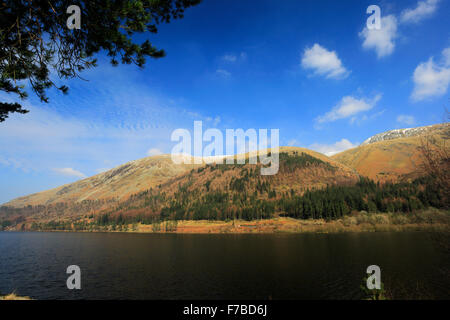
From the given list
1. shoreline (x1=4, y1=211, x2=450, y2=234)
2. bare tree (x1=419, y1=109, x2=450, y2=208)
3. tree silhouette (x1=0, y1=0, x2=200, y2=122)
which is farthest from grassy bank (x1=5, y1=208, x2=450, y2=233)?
tree silhouette (x1=0, y1=0, x2=200, y2=122)

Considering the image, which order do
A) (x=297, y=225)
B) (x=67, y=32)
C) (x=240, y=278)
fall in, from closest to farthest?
(x=67, y=32) < (x=240, y=278) < (x=297, y=225)

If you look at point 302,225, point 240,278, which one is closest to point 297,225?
point 302,225

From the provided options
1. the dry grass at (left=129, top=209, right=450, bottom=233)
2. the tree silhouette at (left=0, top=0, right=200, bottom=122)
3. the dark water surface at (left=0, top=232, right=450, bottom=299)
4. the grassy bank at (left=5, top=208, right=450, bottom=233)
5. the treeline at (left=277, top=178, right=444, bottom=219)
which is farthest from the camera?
the treeline at (left=277, top=178, right=444, bottom=219)

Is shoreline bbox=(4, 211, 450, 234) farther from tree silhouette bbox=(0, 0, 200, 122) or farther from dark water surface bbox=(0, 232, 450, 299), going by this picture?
tree silhouette bbox=(0, 0, 200, 122)

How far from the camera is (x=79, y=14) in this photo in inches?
379

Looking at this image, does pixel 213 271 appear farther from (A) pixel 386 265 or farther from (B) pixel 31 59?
(B) pixel 31 59

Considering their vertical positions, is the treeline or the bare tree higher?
the bare tree

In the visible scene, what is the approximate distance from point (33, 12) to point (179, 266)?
4483cm

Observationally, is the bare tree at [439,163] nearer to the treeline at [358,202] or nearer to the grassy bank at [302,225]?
the grassy bank at [302,225]

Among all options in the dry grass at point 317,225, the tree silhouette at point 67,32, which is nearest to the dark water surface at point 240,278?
the tree silhouette at point 67,32

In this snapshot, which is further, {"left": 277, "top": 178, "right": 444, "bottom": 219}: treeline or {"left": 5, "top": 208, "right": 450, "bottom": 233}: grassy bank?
{"left": 277, "top": 178, "right": 444, "bottom": 219}: treeline

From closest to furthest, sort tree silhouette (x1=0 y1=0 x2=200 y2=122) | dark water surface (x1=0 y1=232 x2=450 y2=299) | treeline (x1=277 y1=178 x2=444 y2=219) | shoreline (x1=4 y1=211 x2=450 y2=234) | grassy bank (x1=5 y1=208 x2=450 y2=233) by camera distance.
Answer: tree silhouette (x1=0 y1=0 x2=200 y2=122)
dark water surface (x1=0 y1=232 x2=450 y2=299)
shoreline (x1=4 y1=211 x2=450 y2=234)
grassy bank (x1=5 y1=208 x2=450 y2=233)
treeline (x1=277 y1=178 x2=444 y2=219)

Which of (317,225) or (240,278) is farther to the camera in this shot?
(317,225)

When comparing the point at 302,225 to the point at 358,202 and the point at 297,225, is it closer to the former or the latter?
the point at 297,225
